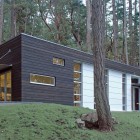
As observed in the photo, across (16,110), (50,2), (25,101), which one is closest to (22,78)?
(25,101)

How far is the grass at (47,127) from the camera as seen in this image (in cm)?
729

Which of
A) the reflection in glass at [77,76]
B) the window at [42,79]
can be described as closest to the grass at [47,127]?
the window at [42,79]

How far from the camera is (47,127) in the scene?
782 centimetres

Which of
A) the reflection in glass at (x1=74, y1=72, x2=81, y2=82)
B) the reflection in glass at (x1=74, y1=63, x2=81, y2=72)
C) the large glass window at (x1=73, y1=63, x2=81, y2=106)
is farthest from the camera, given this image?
the reflection in glass at (x1=74, y1=63, x2=81, y2=72)

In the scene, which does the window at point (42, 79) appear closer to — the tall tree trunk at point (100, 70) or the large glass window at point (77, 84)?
the large glass window at point (77, 84)

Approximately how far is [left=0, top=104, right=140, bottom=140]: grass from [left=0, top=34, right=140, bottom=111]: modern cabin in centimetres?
500

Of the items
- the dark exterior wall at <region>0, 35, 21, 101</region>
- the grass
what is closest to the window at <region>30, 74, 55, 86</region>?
the dark exterior wall at <region>0, 35, 21, 101</region>

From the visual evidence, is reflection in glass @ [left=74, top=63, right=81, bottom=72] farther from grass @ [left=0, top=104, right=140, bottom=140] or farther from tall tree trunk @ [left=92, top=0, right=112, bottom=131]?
tall tree trunk @ [left=92, top=0, right=112, bottom=131]

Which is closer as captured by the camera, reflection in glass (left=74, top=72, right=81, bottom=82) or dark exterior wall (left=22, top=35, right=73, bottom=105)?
dark exterior wall (left=22, top=35, right=73, bottom=105)

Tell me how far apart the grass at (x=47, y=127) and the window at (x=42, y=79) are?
17.2 feet

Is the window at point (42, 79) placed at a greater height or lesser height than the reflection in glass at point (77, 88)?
greater

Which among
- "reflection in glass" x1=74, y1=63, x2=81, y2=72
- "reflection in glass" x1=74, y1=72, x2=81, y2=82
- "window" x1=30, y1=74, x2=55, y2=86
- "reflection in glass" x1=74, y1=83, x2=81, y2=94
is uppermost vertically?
"reflection in glass" x1=74, y1=63, x2=81, y2=72

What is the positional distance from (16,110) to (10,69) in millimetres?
6183

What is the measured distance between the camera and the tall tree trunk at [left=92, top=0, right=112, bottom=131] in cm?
859
